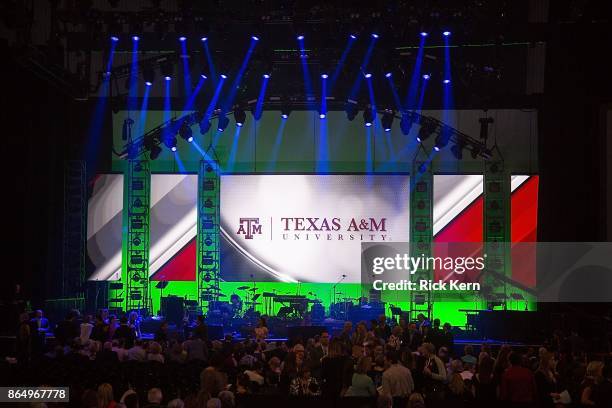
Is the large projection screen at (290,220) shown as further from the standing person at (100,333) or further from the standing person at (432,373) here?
the standing person at (432,373)

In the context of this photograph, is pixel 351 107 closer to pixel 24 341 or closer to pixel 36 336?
pixel 36 336

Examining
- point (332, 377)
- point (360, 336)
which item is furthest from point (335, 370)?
point (360, 336)

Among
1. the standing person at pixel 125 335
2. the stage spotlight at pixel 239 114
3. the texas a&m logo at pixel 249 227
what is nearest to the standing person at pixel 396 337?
the standing person at pixel 125 335

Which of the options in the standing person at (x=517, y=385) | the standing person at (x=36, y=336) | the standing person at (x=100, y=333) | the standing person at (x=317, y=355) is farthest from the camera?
the standing person at (x=36, y=336)

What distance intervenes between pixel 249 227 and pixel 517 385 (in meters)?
12.4

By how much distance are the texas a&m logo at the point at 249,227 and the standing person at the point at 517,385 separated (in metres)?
12.1

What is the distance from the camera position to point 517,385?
9.29 metres

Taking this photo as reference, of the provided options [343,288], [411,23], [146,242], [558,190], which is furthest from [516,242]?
[146,242]

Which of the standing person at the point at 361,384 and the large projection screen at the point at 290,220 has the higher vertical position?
the large projection screen at the point at 290,220

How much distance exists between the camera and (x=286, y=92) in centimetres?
1870

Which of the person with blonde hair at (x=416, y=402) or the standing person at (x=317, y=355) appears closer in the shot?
the person with blonde hair at (x=416, y=402)

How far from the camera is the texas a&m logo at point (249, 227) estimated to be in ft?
68.6

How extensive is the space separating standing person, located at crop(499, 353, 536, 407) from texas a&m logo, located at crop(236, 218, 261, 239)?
1214 cm

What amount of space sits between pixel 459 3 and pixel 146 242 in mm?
10145
